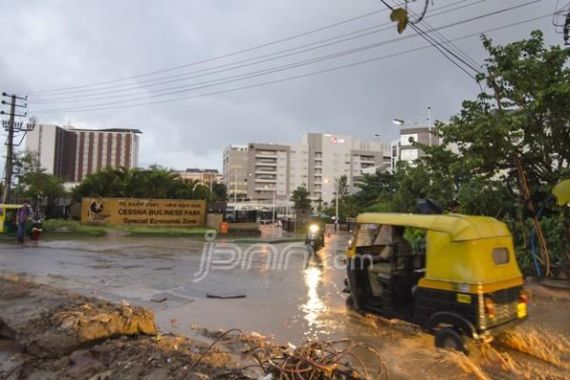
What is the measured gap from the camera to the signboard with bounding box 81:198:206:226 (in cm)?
→ 3266

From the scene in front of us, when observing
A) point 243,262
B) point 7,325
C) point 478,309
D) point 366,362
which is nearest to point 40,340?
point 7,325

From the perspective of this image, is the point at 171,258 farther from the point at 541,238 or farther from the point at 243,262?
the point at 541,238

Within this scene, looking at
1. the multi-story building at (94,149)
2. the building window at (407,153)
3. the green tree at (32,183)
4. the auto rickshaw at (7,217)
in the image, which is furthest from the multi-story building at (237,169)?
the auto rickshaw at (7,217)

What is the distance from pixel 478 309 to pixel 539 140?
7460mm

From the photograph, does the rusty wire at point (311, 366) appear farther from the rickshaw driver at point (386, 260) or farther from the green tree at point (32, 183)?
the green tree at point (32, 183)

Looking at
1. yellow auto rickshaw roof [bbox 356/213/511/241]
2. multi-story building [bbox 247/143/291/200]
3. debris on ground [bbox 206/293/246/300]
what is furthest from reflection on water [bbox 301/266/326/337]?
multi-story building [bbox 247/143/291/200]

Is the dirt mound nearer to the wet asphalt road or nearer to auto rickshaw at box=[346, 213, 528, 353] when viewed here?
the wet asphalt road

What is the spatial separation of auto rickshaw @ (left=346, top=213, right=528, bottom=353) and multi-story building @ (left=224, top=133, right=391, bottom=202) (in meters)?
124

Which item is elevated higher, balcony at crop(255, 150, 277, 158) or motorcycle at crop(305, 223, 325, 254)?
balcony at crop(255, 150, 277, 158)

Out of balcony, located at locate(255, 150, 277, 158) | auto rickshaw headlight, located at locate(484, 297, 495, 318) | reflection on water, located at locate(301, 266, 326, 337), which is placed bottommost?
reflection on water, located at locate(301, 266, 326, 337)

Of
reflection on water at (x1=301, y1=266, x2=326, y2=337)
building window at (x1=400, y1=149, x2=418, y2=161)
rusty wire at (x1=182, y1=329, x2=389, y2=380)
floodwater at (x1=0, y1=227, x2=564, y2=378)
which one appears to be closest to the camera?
rusty wire at (x1=182, y1=329, x2=389, y2=380)

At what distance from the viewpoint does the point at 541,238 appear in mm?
11625

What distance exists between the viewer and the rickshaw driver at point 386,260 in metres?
7.24

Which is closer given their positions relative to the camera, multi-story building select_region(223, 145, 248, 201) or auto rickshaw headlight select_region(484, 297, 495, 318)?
auto rickshaw headlight select_region(484, 297, 495, 318)
